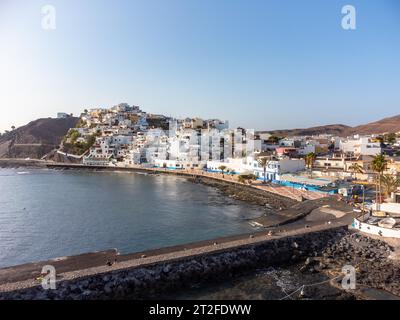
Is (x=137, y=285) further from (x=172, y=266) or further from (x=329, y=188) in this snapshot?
(x=329, y=188)

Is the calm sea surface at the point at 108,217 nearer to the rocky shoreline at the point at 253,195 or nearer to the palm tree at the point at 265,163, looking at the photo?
the rocky shoreline at the point at 253,195

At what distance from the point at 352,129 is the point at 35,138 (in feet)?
420

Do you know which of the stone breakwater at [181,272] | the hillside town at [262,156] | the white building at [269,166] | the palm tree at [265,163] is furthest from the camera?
the palm tree at [265,163]

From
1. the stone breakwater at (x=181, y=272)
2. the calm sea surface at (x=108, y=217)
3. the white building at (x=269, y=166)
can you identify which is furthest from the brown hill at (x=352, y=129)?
the stone breakwater at (x=181, y=272)

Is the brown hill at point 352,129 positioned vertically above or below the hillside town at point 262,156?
above

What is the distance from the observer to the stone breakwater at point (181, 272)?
477 inches

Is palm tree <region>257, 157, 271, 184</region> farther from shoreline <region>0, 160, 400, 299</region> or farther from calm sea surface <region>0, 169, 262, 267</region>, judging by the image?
shoreline <region>0, 160, 400, 299</region>

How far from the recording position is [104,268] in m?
13.4

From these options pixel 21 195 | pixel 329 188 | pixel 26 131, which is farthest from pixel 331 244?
pixel 26 131

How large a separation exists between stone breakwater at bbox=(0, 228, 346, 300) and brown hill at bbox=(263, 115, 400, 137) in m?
107

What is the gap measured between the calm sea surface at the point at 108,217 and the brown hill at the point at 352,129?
305 ft

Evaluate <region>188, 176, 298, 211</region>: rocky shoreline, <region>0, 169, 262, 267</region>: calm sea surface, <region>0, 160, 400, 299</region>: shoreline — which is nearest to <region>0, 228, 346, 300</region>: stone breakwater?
<region>0, 160, 400, 299</region>: shoreline

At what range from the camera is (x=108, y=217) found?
1053 inches

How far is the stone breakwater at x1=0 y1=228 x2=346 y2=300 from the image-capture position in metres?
12.1
